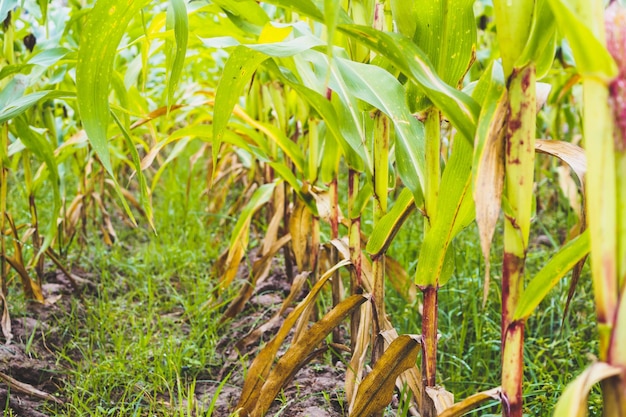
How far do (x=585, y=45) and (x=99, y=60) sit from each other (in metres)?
0.56

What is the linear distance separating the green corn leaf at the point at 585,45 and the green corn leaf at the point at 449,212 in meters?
0.25

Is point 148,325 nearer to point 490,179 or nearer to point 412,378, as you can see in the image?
point 412,378

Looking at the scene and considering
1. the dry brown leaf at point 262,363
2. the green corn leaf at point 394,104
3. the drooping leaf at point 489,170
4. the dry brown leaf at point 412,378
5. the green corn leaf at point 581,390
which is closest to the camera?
the green corn leaf at point 581,390

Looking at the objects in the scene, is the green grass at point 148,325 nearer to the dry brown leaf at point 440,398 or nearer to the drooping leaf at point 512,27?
the dry brown leaf at point 440,398

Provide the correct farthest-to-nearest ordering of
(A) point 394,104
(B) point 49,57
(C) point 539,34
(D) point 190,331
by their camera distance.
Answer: (D) point 190,331, (B) point 49,57, (A) point 394,104, (C) point 539,34

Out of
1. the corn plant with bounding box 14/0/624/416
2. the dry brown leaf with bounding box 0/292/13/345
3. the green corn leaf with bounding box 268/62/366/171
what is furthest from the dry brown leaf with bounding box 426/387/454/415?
the dry brown leaf with bounding box 0/292/13/345

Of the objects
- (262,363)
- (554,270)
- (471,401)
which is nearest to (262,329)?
(262,363)

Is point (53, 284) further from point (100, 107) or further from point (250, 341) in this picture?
point (100, 107)

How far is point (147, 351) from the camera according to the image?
1.32 m

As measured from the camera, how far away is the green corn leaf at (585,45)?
46 centimetres

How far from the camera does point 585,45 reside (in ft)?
1.55

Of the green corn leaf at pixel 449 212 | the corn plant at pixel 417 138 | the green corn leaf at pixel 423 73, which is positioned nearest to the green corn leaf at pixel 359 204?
the corn plant at pixel 417 138

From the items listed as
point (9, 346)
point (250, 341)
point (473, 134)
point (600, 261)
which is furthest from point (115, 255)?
point (600, 261)

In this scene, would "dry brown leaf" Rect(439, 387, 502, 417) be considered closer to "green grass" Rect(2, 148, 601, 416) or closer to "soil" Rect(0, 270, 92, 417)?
"green grass" Rect(2, 148, 601, 416)
